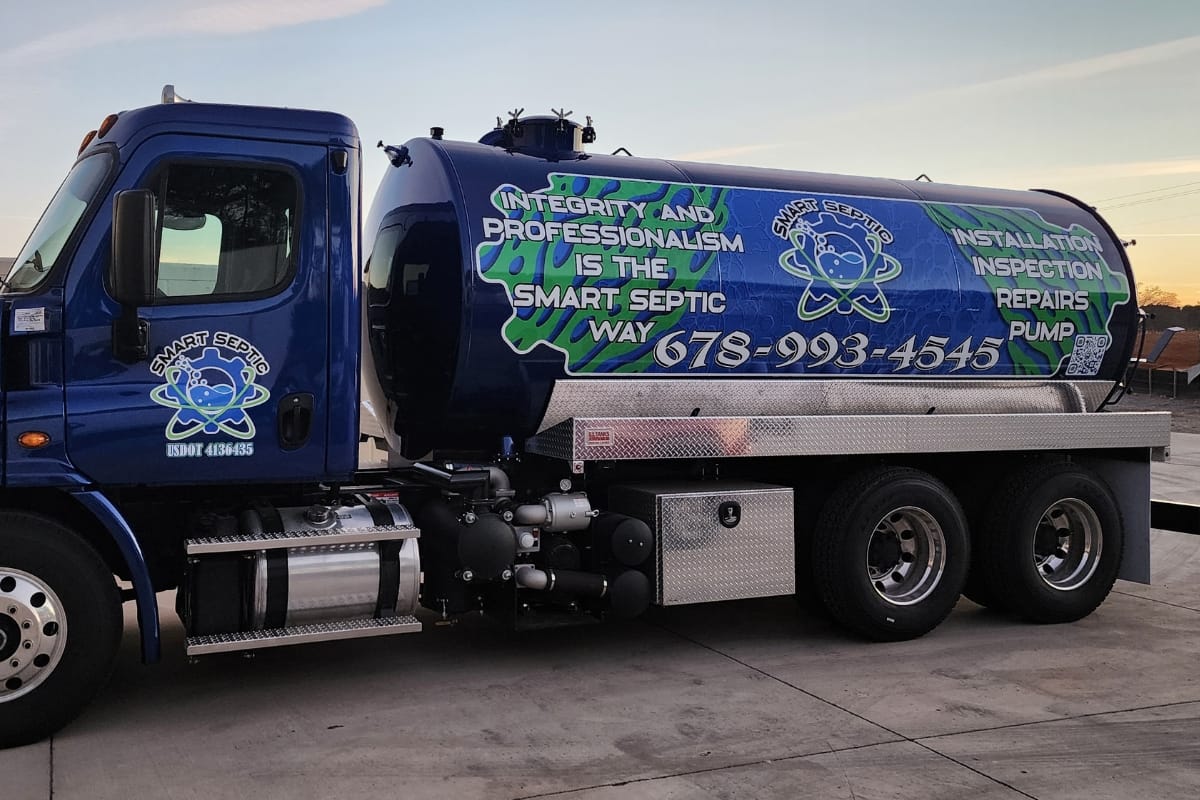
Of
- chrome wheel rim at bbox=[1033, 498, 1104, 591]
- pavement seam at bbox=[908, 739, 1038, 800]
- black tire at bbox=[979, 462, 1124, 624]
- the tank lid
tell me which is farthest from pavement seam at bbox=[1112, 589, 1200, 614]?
the tank lid

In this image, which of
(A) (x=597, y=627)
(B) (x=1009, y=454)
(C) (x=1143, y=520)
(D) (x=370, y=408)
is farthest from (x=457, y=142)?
(C) (x=1143, y=520)

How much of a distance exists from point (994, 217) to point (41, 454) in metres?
6.63

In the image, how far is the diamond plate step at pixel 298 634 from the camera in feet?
19.2

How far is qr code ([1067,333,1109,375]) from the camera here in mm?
8758

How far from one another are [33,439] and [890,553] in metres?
5.41

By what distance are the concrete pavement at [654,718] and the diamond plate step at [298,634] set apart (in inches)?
16.1

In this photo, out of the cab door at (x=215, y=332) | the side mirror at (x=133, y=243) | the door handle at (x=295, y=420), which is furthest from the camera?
the door handle at (x=295, y=420)

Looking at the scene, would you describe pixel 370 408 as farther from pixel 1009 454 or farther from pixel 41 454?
pixel 1009 454

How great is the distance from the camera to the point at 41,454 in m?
5.59

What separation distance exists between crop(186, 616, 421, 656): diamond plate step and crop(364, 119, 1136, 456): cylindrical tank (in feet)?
4.56

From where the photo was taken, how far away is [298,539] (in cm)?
608

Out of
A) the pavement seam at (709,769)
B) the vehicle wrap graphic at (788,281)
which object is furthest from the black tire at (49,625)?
the vehicle wrap graphic at (788,281)

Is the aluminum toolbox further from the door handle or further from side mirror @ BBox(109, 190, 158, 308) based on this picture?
side mirror @ BBox(109, 190, 158, 308)

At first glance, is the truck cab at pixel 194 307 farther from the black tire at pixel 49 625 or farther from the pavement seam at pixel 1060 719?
the pavement seam at pixel 1060 719
